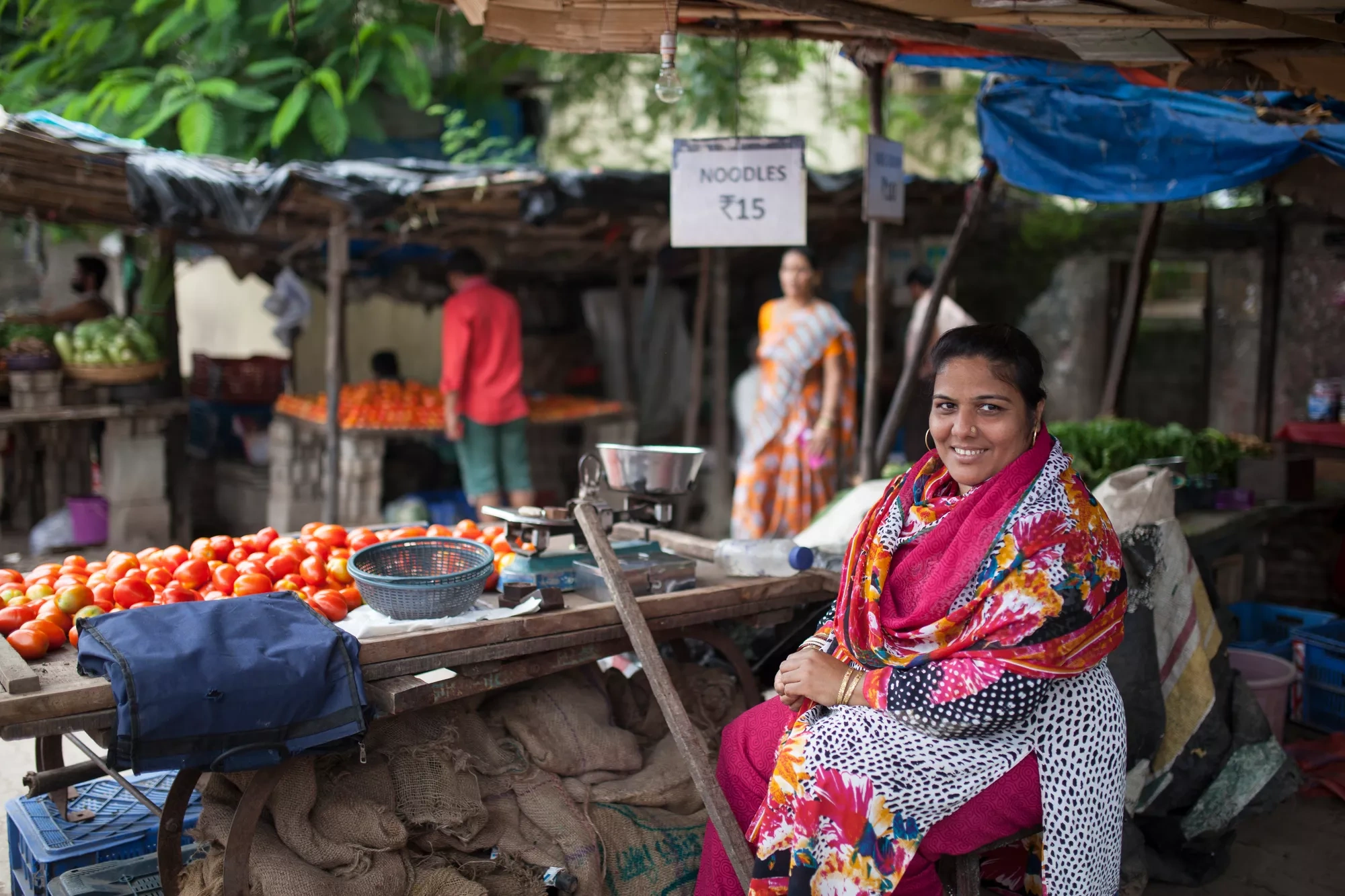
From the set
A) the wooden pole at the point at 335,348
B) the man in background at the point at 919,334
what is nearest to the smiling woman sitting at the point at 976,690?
the man in background at the point at 919,334

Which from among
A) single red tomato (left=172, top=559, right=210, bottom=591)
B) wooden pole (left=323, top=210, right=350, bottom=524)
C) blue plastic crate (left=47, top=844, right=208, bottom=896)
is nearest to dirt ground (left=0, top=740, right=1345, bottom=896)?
blue plastic crate (left=47, top=844, right=208, bottom=896)

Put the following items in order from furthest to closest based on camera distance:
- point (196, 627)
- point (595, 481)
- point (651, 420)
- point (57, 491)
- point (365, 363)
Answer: point (365, 363) → point (651, 420) → point (57, 491) → point (595, 481) → point (196, 627)

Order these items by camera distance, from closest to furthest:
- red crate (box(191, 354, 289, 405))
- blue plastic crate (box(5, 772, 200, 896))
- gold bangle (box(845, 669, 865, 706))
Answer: gold bangle (box(845, 669, 865, 706)) → blue plastic crate (box(5, 772, 200, 896)) → red crate (box(191, 354, 289, 405))

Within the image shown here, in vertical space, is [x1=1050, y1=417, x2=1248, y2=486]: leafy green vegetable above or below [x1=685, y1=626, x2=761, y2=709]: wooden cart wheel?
above

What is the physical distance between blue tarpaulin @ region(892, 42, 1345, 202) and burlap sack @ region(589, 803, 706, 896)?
9.69 ft

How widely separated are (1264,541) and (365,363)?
27.8ft

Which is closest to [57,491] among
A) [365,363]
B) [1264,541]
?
[365,363]

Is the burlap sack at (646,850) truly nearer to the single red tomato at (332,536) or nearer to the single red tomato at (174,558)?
the single red tomato at (332,536)

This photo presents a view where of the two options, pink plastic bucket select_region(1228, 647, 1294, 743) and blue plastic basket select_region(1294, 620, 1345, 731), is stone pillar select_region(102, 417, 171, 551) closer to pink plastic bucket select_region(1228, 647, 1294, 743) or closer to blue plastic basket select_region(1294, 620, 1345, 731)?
pink plastic bucket select_region(1228, 647, 1294, 743)

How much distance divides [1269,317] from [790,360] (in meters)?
5.44

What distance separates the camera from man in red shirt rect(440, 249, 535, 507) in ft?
22.1

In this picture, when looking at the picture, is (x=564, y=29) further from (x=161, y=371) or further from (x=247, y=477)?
(x=247, y=477)

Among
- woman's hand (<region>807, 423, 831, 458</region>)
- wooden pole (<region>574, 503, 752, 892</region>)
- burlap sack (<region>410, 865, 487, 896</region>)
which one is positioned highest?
woman's hand (<region>807, 423, 831, 458</region>)

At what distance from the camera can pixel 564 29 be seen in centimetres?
342
